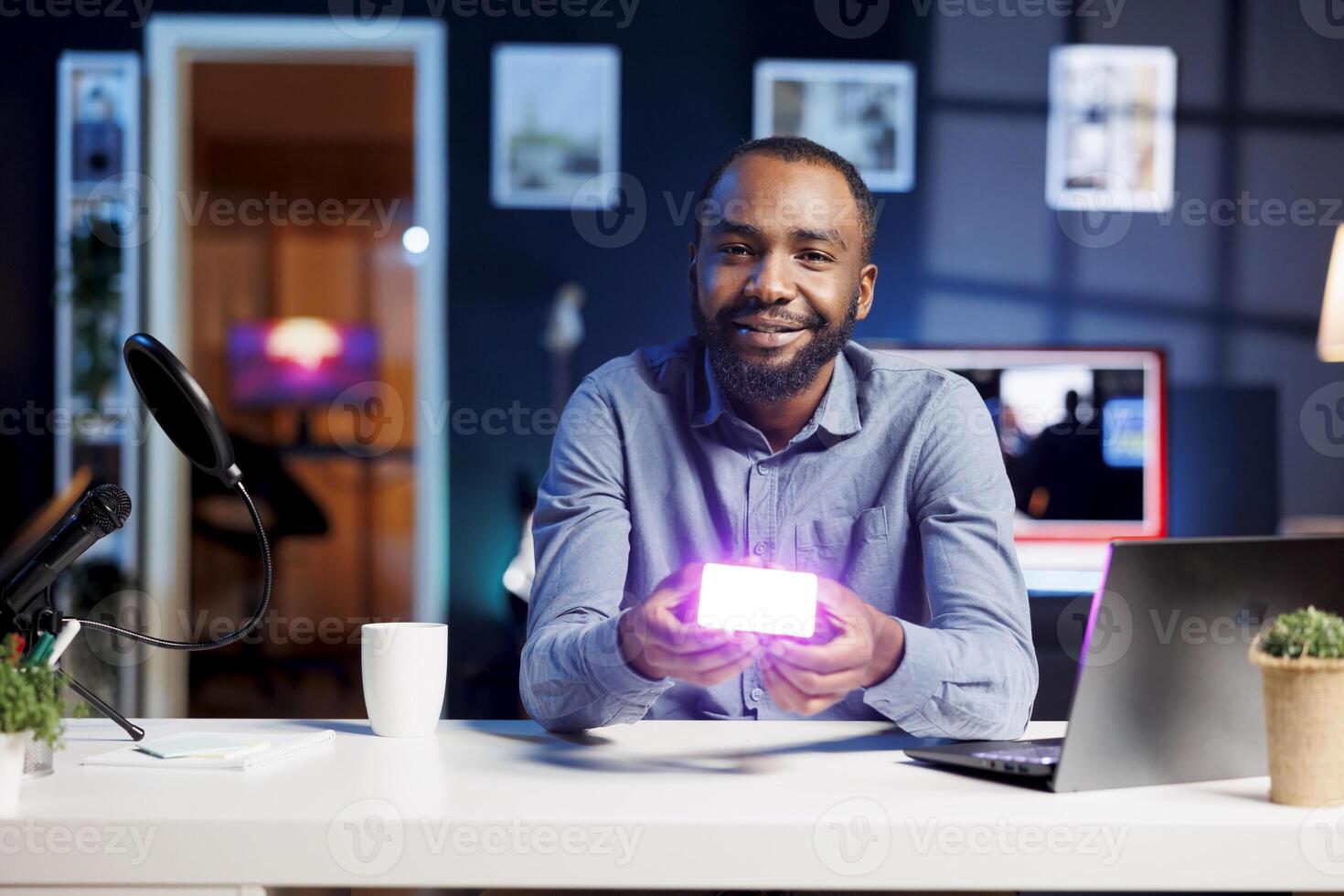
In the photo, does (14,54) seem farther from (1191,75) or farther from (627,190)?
(1191,75)

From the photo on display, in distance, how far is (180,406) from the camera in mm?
1218

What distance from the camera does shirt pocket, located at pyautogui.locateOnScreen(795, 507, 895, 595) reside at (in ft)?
5.39

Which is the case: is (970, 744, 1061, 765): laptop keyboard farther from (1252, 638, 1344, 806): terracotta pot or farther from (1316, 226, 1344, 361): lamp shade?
(1316, 226, 1344, 361): lamp shade

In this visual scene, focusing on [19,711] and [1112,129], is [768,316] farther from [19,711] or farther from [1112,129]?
[1112,129]

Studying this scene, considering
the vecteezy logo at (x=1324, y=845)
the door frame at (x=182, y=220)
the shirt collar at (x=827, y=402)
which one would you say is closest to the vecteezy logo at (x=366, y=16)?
the door frame at (x=182, y=220)

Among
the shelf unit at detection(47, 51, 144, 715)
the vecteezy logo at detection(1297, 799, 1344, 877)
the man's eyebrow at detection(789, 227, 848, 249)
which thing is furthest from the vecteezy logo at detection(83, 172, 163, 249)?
the vecteezy logo at detection(1297, 799, 1344, 877)

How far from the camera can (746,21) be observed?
410cm

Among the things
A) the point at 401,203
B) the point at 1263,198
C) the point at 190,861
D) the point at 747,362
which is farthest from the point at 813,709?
the point at 401,203

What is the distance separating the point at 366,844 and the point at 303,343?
6.90 metres

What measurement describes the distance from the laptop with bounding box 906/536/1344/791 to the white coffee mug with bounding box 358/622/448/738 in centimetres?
A: 53

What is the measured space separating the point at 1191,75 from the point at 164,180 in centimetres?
345

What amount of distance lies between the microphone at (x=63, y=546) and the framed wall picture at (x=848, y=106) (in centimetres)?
318

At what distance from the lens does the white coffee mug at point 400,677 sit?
1.28 metres
